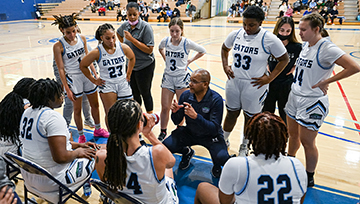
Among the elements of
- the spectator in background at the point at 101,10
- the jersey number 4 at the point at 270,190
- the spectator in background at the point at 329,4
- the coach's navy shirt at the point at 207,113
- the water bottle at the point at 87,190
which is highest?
the spectator in background at the point at 329,4

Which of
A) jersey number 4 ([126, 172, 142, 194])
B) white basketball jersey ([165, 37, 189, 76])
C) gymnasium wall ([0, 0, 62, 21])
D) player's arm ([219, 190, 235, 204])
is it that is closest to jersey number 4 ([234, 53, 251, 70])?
white basketball jersey ([165, 37, 189, 76])

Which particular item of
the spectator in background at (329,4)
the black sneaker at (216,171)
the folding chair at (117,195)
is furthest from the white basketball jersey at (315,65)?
the spectator in background at (329,4)

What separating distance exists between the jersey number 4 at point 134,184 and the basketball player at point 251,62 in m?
2.05

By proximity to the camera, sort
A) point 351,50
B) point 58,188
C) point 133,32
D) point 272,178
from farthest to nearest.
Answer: point 351,50, point 133,32, point 58,188, point 272,178

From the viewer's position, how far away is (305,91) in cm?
296

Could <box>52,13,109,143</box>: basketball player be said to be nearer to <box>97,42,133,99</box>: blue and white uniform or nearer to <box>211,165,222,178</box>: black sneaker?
<box>97,42,133,99</box>: blue and white uniform

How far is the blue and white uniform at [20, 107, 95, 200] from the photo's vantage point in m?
2.23

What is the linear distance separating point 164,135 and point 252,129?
104 inches

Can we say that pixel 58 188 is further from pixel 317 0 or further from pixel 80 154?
pixel 317 0

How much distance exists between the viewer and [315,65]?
2.84m

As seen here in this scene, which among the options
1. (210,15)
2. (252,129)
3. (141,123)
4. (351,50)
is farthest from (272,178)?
(210,15)

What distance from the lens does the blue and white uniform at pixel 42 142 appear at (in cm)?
223

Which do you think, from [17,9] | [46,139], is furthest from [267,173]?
[17,9]

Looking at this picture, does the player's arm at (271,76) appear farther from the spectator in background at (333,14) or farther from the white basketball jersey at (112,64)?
the spectator in background at (333,14)
